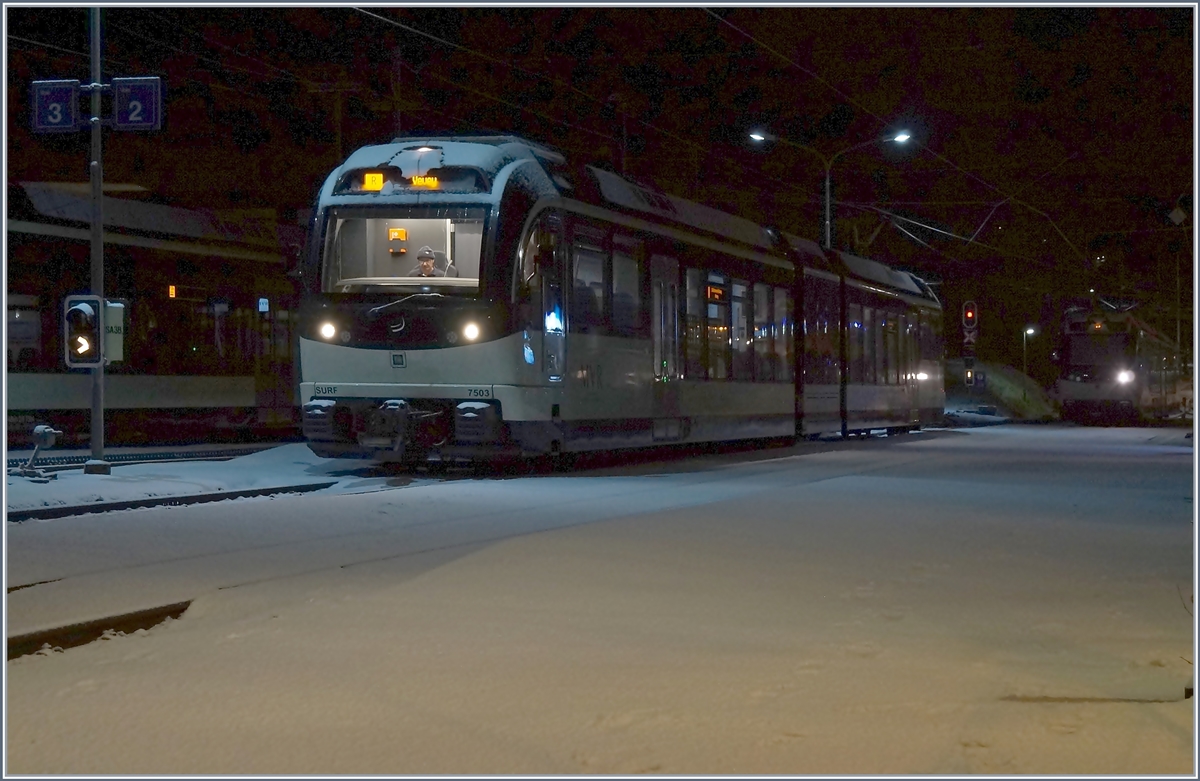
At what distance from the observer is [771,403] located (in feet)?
87.2

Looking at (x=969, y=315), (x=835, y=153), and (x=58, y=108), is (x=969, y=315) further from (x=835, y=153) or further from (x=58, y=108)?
(x=58, y=108)

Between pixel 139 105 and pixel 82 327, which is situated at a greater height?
pixel 139 105

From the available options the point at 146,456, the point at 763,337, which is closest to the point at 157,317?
the point at 146,456

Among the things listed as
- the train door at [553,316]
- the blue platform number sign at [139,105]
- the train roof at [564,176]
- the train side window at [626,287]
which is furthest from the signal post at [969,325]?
the blue platform number sign at [139,105]

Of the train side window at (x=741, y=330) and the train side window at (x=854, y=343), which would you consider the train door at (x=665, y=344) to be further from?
the train side window at (x=854, y=343)

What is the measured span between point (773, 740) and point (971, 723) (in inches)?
36.1

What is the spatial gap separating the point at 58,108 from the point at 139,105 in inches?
36.8

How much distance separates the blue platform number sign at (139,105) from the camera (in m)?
17.8

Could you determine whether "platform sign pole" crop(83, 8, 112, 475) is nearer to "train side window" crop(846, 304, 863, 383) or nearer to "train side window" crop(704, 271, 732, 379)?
"train side window" crop(704, 271, 732, 379)

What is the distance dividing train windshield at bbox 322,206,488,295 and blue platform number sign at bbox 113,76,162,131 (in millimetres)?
2387

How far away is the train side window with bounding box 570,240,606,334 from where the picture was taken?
63.3ft

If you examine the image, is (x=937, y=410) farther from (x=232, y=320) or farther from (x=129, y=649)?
→ (x=129, y=649)

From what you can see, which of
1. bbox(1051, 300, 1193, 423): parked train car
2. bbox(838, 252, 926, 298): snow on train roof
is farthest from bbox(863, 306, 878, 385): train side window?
bbox(1051, 300, 1193, 423): parked train car

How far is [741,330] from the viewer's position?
988 inches
